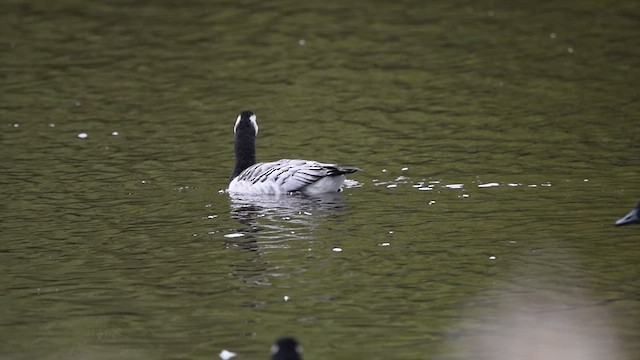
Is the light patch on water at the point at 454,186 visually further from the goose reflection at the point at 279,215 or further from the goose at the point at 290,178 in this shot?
the goose reflection at the point at 279,215

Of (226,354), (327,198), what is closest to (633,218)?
(226,354)

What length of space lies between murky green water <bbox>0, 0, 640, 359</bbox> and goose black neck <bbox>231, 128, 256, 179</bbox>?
1.51 ft

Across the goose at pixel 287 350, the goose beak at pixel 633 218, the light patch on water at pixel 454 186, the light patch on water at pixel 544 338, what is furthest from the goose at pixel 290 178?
the goose at pixel 287 350

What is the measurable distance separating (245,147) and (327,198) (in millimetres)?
1571

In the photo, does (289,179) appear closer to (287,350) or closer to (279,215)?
(279,215)

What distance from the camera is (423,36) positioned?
24219mm

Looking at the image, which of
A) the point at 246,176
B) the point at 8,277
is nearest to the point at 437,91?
the point at 246,176

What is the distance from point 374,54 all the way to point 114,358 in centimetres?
1393

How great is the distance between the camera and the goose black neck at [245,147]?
16625mm

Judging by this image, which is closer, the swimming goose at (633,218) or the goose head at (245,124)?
the swimming goose at (633,218)

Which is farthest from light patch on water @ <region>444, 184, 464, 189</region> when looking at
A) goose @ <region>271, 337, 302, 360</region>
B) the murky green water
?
goose @ <region>271, 337, 302, 360</region>

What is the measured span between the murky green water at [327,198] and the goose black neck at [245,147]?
46cm

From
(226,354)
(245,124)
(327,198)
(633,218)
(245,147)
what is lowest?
(327,198)

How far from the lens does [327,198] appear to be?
15.7 m
